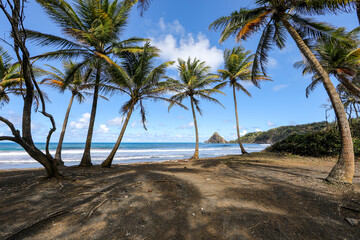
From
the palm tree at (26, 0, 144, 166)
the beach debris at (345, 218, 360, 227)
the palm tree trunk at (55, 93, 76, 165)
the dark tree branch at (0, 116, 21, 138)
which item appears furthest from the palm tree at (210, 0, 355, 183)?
the palm tree trunk at (55, 93, 76, 165)

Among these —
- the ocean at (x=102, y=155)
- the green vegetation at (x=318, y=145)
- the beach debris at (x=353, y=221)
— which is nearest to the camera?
the beach debris at (x=353, y=221)

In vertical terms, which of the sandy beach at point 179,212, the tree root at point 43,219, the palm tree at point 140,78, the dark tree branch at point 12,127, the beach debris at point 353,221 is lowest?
the beach debris at point 353,221

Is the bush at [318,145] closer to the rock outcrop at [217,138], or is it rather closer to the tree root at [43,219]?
the tree root at [43,219]

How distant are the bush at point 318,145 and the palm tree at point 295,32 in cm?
829

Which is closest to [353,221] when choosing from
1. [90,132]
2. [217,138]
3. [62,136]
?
[90,132]

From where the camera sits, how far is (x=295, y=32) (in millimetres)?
5285

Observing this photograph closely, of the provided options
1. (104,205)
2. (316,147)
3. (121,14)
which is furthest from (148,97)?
(316,147)

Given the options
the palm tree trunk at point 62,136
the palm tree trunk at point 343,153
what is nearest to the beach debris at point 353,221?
the palm tree trunk at point 343,153

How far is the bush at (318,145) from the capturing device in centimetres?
1070

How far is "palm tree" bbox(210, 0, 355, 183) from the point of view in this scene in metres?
4.32

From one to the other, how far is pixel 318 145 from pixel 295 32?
383 inches

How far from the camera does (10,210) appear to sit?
276 centimetres

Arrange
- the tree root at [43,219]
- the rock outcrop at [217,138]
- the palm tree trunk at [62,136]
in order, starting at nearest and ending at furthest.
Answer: the tree root at [43,219] → the palm tree trunk at [62,136] → the rock outcrop at [217,138]

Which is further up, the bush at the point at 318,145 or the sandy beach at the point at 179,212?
the bush at the point at 318,145
